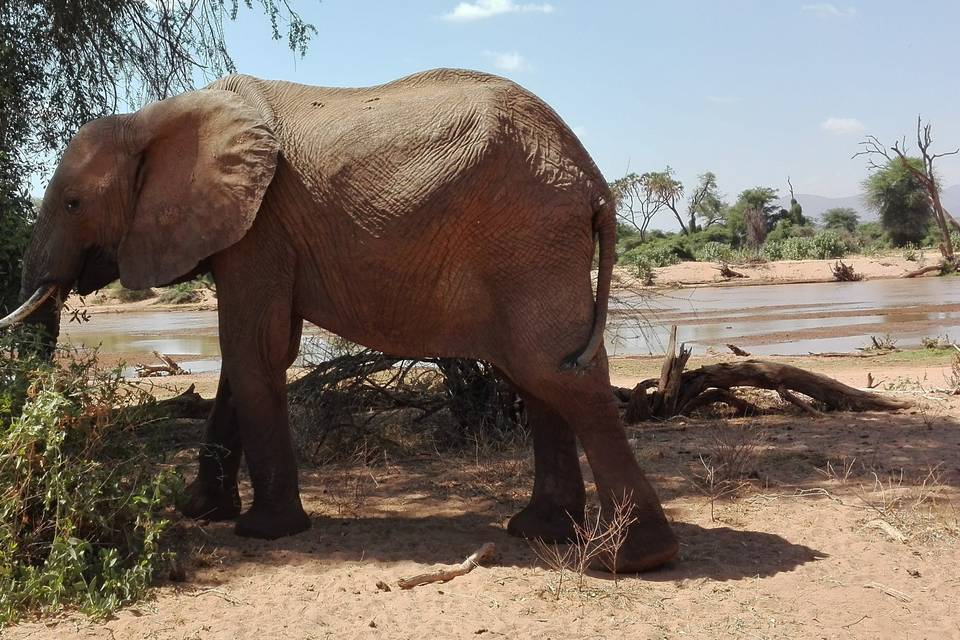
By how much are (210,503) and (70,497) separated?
4.82 ft

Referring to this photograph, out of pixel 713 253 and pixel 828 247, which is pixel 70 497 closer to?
pixel 828 247

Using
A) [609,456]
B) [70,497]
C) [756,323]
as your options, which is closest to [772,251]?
[756,323]

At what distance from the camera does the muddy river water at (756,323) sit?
770 inches

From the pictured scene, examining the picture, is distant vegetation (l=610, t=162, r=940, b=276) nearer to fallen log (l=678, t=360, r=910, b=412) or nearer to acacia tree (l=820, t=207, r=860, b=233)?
acacia tree (l=820, t=207, r=860, b=233)

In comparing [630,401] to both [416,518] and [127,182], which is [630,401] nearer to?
[416,518]

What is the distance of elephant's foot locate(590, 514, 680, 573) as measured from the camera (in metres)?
4.84

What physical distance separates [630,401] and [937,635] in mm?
4796

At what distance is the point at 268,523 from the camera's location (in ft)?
17.8

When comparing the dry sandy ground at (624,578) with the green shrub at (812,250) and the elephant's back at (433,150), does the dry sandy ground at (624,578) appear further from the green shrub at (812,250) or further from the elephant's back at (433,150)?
the green shrub at (812,250)

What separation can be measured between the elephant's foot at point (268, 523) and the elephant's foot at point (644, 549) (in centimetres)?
175

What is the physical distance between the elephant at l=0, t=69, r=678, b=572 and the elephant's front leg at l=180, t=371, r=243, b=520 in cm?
1

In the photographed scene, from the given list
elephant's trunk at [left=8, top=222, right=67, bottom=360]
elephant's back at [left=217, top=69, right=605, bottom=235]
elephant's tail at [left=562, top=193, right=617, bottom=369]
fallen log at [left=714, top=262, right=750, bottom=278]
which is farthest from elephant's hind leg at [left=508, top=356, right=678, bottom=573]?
fallen log at [left=714, top=262, right=750, bottom=278]

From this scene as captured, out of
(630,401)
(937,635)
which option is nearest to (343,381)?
(630,401)

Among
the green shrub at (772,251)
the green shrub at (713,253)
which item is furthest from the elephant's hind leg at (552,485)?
the green shrub at (772,251)
